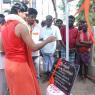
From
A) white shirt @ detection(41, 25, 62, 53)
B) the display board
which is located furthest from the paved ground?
the display board

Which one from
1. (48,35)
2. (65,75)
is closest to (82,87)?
(48,35)

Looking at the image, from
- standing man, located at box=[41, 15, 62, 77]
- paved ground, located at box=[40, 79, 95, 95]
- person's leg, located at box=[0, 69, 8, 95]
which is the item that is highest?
standing man, located at box=[41, 15, 62, 77]

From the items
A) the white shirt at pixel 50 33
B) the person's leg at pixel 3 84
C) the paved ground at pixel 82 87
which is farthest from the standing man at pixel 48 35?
the person's leg at pixel 3 84

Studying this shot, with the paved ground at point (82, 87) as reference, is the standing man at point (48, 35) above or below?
above

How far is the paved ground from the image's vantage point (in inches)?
257

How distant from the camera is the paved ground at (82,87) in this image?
6.53 m

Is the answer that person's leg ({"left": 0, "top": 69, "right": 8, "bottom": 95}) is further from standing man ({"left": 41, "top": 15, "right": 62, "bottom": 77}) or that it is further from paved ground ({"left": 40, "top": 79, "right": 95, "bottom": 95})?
standing man ({"left": 41, "top": 15, "right": 62, "bottom": 77})

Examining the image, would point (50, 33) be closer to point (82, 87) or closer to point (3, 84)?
point (82, 87)

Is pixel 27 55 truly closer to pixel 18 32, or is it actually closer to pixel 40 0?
pixel 18 32

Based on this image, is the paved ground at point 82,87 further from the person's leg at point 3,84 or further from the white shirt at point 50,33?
the person's leg at point 3,84

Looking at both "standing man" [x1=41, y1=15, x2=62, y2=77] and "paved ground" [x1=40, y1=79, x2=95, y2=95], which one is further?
"standing man" [x1=41, y1=15, x2=62, y2=77]

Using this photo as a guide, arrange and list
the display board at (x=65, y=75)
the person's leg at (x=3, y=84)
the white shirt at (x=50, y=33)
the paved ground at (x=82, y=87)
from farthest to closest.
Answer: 1. the white shirt at (x=50, y=33)
2. the paved ground at (x=82, y=87)
3. the person's leg at (x=3, y=84)
4. the display board at (x=65, y=75)

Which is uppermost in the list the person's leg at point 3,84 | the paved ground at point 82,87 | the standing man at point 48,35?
the standing man at point 48,35

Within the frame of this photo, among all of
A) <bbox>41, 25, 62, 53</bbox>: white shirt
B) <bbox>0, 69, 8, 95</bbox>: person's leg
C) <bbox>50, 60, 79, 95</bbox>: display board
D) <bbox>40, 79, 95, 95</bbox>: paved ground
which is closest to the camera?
<bbox>50, 60, 79, 95</bbox>: display board
